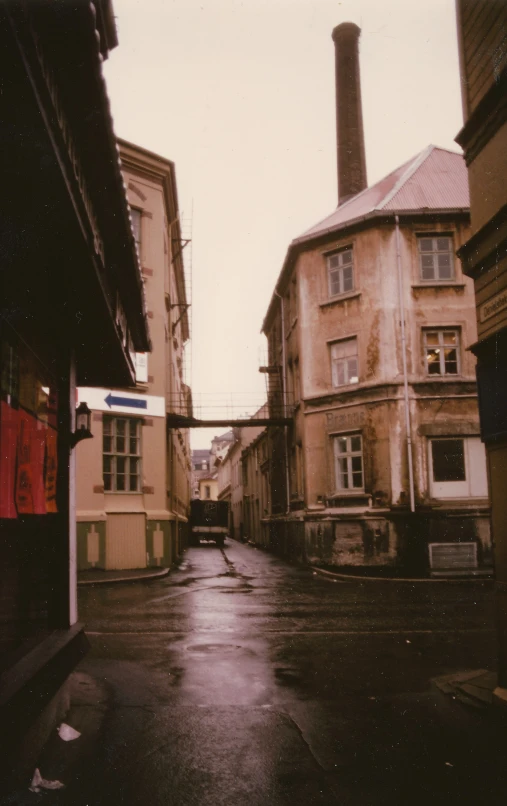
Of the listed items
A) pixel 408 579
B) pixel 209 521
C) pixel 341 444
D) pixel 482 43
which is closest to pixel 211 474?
pixel 209 521

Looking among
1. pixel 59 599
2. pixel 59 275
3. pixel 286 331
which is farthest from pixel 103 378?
pixel 286 331

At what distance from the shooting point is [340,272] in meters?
24.7

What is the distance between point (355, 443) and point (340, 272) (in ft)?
20.3

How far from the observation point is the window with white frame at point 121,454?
67.4 feet

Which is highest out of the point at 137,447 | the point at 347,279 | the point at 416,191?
the point at 416,191

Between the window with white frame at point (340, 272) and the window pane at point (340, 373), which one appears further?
the window with white frame at point (340, 272)

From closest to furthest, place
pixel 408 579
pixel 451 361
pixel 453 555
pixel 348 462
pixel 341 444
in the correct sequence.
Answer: pixel 408 579 → pixel 453 555 → pixel 451 361 → pixel 348 462 → pixel 341 444

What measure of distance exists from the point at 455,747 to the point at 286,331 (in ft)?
84.5

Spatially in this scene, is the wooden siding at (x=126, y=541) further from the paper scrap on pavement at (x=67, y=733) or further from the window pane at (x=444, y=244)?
the paper scrap on pavement at (x=67, y=733)

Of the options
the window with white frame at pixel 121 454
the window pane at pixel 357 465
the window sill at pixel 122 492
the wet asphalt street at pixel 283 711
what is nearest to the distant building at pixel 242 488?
the window pane at pixel 357 465

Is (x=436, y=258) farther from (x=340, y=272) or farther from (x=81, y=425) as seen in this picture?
(x=81, y=425)

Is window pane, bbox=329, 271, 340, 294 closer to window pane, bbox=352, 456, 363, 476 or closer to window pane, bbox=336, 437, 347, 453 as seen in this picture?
window pane, bbox=336, 437, 347, 453

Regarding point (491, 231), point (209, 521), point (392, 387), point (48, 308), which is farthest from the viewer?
point (209, 521)

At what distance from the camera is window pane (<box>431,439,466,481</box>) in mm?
21953
